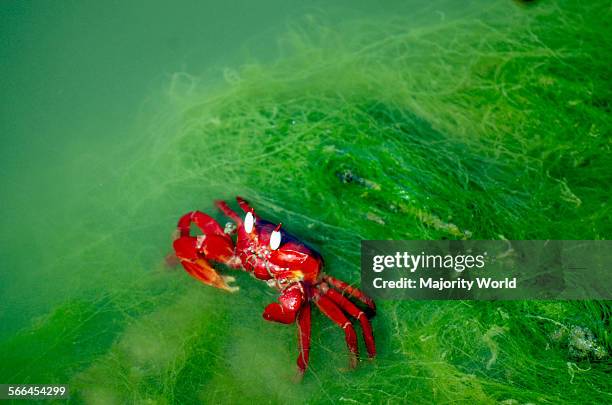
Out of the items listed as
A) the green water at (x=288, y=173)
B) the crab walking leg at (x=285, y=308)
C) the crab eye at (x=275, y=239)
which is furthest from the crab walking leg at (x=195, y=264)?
the crab eye at (x=275, y=239)

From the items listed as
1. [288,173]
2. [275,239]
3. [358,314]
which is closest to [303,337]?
[358,314]

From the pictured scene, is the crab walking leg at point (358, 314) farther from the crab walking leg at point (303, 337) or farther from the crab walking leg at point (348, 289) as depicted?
the crab walking leg at point (303, 337)

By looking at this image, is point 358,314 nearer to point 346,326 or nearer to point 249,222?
point 346,326

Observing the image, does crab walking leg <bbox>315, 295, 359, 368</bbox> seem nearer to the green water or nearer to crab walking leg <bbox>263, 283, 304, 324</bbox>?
→ the green water

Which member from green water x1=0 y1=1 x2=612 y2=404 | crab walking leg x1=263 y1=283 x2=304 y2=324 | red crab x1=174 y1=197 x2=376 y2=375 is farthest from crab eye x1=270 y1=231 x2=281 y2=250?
green water x1=0 y1=1 x2=612 y2=404

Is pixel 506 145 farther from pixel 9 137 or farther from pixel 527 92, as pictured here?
pixel 9 137

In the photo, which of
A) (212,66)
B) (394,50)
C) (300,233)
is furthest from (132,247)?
(394,50)
